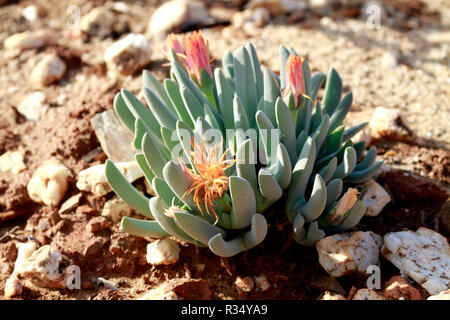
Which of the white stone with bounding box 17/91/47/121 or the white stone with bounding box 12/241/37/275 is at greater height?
the white stone with bounding box 17/91/47/121

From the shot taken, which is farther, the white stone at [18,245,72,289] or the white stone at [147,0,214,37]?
the white stone at [147,0,214,37]

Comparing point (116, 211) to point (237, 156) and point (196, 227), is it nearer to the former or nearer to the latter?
point (196, 227)

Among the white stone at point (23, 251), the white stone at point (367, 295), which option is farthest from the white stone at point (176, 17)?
the white stone at point (367, 295)

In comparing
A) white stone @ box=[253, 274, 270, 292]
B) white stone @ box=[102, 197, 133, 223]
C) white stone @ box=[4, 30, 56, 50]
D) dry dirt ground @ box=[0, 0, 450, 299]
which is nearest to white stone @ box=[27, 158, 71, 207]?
dry dirt ground @ box=[0, 0, 450, 299]

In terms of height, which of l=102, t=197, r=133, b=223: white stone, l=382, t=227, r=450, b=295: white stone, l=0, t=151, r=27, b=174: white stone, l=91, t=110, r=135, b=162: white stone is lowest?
l=382, t=227, r=450, b=295: white stone

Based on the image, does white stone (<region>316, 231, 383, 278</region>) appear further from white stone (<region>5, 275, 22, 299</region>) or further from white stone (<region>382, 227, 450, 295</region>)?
white stone (<region>5, 275, 22, 299</region>)

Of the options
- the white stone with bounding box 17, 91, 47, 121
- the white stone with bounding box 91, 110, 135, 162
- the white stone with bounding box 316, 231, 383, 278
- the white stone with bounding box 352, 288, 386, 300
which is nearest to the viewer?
the white stone with bounding box 352, 288, 386, 300

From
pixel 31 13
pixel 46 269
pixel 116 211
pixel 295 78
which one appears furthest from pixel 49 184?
pixel 31 13

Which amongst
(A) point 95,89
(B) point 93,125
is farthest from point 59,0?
(B) point 93,125
